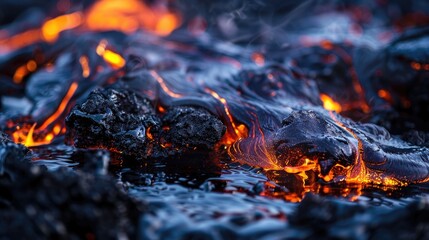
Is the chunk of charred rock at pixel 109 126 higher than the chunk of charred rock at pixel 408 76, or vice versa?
the chunk of charred rock at pixel 408 76

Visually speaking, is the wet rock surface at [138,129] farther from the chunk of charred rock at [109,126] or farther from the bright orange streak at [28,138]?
the bright orange streak at [28,138]

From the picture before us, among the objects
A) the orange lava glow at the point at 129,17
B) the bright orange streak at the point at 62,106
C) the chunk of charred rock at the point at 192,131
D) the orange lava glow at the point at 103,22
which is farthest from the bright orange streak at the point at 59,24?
the chunk of charred rock at the point at 192,131

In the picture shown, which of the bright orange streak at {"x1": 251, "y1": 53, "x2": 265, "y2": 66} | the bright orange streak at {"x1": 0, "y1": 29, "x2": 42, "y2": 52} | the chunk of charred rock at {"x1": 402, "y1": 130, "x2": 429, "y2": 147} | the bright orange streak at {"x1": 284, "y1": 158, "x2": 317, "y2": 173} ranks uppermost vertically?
the bright orange streak at {"x1": 0, "y1": 29, "x2": 42, "y2": 52}

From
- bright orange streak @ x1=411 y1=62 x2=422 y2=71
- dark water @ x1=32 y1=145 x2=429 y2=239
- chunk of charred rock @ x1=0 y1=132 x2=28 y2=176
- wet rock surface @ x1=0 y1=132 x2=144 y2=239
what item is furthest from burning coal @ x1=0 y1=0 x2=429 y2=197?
wet rock surface @ x1=0 y1=132 x2=144 y2=239

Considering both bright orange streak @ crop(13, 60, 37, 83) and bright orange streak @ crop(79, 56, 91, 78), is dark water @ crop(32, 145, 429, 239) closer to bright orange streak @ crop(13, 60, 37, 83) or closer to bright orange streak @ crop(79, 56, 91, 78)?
bright orange streak @ crop(79, 56, 91, 78)

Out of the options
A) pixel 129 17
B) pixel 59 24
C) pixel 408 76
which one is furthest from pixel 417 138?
pixel 59 24

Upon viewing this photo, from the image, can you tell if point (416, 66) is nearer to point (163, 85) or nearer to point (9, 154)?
point (163, 85)

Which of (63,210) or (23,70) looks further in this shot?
(23,70)
